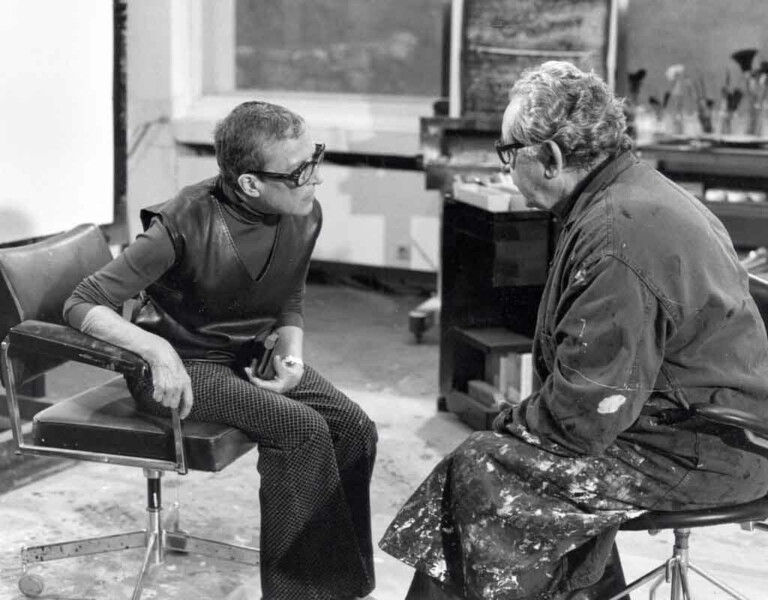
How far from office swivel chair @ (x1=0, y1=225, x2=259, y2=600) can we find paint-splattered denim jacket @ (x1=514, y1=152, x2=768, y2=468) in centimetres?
87

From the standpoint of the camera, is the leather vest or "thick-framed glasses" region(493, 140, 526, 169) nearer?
"thick-framed glasses" region(493, 140, 526, 169)

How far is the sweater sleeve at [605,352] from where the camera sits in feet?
6.88

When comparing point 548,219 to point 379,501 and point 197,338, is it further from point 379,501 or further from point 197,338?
point 197,338

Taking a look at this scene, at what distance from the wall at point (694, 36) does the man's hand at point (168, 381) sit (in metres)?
3.67

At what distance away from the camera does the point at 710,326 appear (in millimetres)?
2186

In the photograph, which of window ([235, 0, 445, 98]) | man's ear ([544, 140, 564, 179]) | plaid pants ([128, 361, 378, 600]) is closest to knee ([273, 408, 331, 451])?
plaid pants ([128, 361, 378, 600])

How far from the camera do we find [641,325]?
210 cm

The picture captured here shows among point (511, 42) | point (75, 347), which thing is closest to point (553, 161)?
point (75, 347)

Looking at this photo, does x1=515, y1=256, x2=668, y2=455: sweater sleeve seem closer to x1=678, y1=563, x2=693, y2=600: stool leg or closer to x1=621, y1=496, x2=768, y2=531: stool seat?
x1=621, y1=496, x2=768, y2=531: stool seat

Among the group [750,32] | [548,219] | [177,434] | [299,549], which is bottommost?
[299,549]

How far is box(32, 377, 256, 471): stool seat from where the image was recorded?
276 cm

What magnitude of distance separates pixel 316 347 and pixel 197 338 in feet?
8.32

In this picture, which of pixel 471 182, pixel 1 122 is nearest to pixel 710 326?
pixel 471 182

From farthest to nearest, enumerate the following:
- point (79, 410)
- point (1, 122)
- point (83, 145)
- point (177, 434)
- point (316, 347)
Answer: point (316, 347) → point (83, 145) → point (1, 122) → point (79, 410) → point (177, 434)
